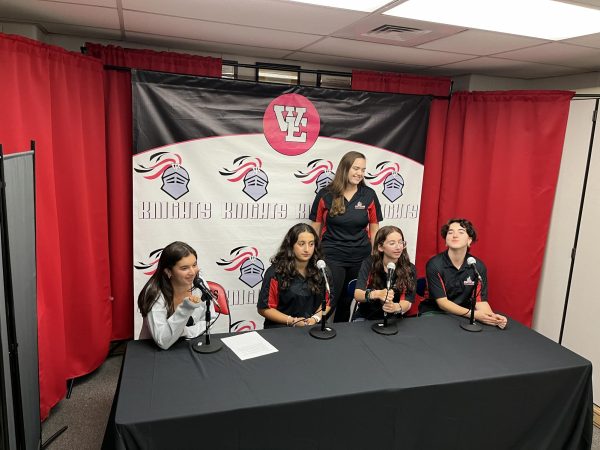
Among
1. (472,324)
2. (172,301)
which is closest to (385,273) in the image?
(472,324)

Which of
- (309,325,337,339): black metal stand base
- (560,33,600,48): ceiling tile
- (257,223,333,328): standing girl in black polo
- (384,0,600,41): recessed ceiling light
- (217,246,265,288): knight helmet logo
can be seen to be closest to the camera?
(384,0,600,41): recessed ceiling light

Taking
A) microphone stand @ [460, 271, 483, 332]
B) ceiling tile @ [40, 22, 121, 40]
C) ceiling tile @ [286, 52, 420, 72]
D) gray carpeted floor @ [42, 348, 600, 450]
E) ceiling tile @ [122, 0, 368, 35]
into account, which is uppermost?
ceiling tile @ [286, 52, 420, 72]

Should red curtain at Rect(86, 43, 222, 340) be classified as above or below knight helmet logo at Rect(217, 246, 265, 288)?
above

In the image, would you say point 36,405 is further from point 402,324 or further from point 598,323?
point 598,323

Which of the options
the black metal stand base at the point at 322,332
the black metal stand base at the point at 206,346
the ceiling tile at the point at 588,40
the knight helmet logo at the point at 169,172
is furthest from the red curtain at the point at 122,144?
the ceiling tile at the point at 588,40

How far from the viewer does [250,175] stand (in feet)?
11.7

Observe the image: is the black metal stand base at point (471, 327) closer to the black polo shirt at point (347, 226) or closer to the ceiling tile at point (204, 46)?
the black polo shirt at point (347, 226)

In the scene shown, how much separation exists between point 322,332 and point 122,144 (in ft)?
6.68

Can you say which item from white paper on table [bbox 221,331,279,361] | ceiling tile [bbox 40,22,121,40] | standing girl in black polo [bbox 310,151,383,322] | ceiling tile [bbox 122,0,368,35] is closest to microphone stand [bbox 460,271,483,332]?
standing girl in black polo [bbox 310,151,383,322]

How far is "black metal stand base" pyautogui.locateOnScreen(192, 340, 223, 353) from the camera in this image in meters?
2.17

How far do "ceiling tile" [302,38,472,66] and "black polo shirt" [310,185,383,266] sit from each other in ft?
3.25

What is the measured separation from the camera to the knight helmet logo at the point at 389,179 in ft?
12.8

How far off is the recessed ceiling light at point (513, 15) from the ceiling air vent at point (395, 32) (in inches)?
8.7

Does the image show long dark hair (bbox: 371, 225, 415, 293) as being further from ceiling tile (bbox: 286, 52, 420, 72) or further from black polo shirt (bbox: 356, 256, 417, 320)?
ceiling tile (bbox: 286, 52, 420, 72)
